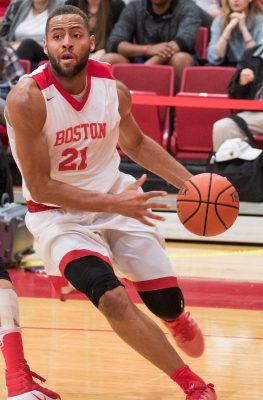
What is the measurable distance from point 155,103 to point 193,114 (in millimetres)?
520

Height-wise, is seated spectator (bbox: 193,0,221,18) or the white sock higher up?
seated spectator (bbox: 193,0,221,18)

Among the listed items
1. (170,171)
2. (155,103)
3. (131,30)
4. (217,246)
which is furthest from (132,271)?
(131,30)

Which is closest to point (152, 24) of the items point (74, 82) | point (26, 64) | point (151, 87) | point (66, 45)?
point (151, 87)

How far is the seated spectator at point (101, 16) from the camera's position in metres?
9.36

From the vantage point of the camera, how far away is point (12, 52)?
8484 mm

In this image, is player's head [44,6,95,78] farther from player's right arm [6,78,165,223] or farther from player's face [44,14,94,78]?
player's right arm [6,78,165,223]

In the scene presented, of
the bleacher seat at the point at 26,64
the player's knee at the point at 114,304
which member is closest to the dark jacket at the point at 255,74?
the bleacher seat at the point at 26,64

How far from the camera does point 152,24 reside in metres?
9.31

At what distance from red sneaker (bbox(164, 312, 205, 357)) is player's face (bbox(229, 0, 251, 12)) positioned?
4898mm

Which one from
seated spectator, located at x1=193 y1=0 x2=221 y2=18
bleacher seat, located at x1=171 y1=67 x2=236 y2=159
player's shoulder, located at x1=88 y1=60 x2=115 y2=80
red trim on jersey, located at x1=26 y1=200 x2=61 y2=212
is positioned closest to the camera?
red trim on jersey, located at x1=26 y1=200 x2=61 y2=212

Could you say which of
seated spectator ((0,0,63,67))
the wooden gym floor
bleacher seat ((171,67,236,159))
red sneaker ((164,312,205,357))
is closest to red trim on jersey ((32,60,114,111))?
red sneaker ((164,312,205,357))

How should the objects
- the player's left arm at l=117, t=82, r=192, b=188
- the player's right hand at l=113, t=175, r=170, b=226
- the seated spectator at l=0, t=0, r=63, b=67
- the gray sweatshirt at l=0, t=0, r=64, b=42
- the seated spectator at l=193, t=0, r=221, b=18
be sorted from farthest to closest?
the gray sweatshirt at l=0, t=0, r=64, b=42, the seated spectator at l=193, t=0, r=221, b=18, the seated spectator at l=0, t=0, r=63, b=67, the player's left arm at l=117, t=82, r=192, b=188, the player's right hand at l=113, t=175, r=170, b=226

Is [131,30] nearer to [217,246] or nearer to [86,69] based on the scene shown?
[217,246]

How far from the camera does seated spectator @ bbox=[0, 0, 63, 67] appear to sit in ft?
31.4
